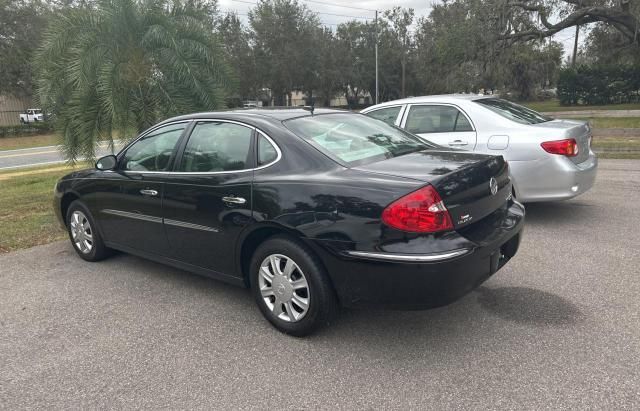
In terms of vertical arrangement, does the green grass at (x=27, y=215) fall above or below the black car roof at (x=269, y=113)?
below

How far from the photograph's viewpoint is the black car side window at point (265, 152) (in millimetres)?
3627

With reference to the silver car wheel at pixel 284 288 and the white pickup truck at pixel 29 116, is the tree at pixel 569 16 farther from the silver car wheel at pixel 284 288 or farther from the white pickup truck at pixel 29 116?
the white pickup truck at pixel 29 116

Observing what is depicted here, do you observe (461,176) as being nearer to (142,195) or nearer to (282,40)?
(142,195)

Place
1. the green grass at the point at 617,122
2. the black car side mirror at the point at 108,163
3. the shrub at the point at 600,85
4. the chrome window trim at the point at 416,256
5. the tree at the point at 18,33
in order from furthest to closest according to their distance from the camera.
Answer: the tree at the point at 18,33 → the shrub at the point at 600,85 → the green grass at the point at 617,122 → the black car side mirror at the point at 108,163 → the chrome window trim at the point at 416,256

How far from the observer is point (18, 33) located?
3045cm

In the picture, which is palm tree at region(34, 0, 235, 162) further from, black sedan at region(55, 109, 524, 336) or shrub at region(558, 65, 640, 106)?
shrub at region(558, 65, 640, 106)

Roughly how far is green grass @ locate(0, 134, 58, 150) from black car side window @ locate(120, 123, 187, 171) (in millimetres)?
25335

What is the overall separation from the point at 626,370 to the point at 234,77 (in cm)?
847

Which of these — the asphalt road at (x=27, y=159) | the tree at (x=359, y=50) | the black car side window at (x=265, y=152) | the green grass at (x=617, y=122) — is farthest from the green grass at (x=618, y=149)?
the tree at (x=359, y=50)

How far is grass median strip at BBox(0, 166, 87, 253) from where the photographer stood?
20.6ft

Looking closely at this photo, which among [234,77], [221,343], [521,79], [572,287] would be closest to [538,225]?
[572,287]

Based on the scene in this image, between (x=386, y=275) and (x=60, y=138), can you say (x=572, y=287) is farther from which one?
(x=60, y=138)

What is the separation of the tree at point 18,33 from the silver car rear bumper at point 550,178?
104 feet

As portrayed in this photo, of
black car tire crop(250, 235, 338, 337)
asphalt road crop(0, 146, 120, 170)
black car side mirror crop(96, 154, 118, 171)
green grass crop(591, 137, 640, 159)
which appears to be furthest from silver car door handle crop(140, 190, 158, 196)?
asphalt road crop(0, 146, 120, 170)
